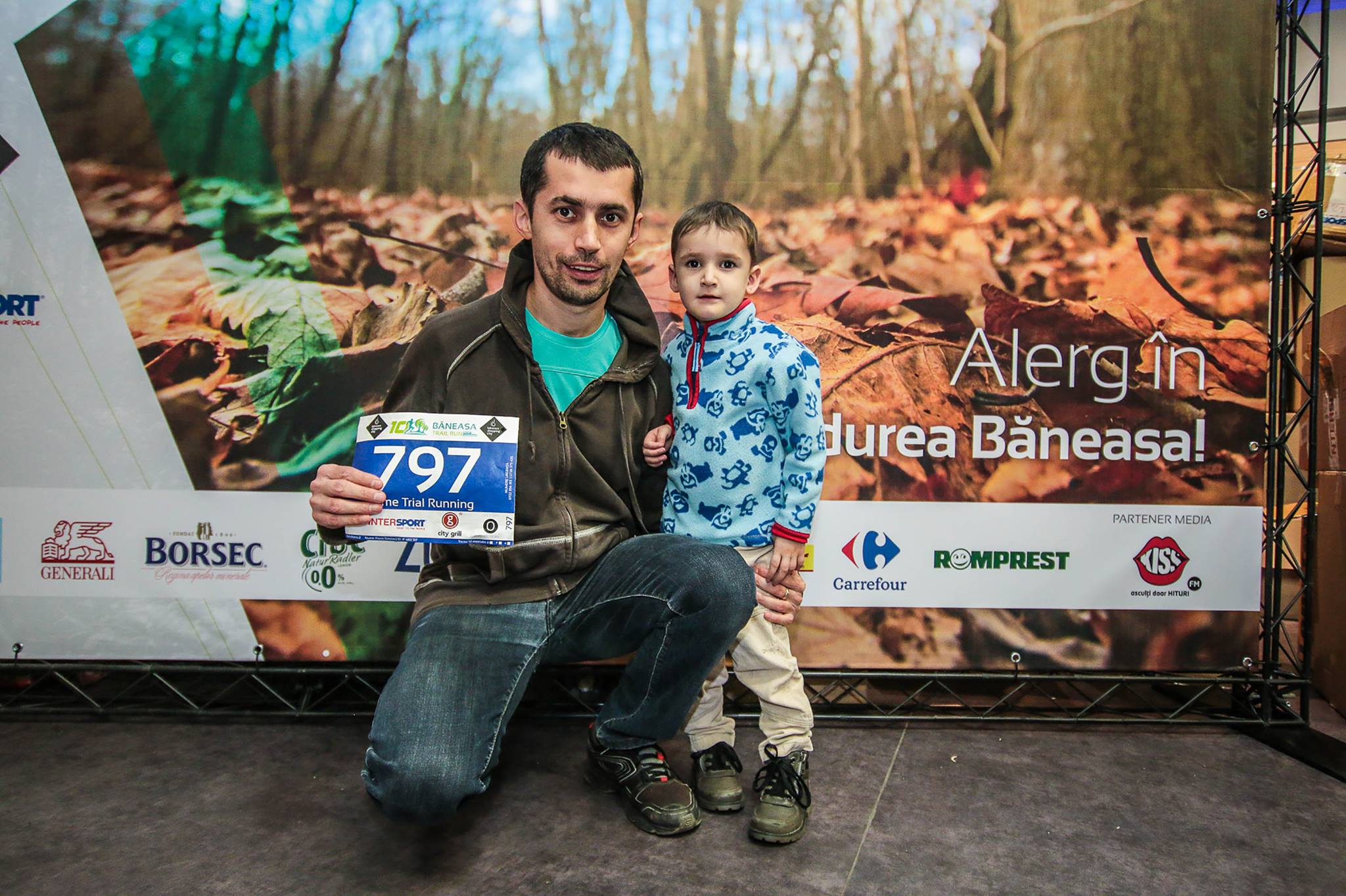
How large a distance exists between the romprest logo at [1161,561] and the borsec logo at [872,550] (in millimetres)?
844

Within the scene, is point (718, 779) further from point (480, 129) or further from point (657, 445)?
point (480, 129)

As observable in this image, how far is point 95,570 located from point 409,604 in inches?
42.4

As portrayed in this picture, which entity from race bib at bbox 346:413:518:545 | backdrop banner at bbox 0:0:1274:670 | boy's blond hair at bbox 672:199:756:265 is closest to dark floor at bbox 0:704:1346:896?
backdrop banner at bbox 0:0:1274:670

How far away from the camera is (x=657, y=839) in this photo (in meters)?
1.92

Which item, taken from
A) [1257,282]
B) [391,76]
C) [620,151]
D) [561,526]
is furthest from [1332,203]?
[391,76]

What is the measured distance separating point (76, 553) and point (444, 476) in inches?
70.9

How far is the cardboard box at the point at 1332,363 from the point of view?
2.82 metres

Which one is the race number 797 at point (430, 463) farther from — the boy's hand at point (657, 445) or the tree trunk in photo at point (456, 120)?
the tree trunk in photo at point (456, 120)

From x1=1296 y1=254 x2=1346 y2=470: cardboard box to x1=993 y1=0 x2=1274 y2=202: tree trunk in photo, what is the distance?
22.8 inches

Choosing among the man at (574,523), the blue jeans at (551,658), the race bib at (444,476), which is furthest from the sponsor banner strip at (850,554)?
the race bib at (444,476)

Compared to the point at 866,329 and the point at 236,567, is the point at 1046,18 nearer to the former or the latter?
the point at 866,329

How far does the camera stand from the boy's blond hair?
2025 millimetres

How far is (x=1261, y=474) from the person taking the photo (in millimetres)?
2738
